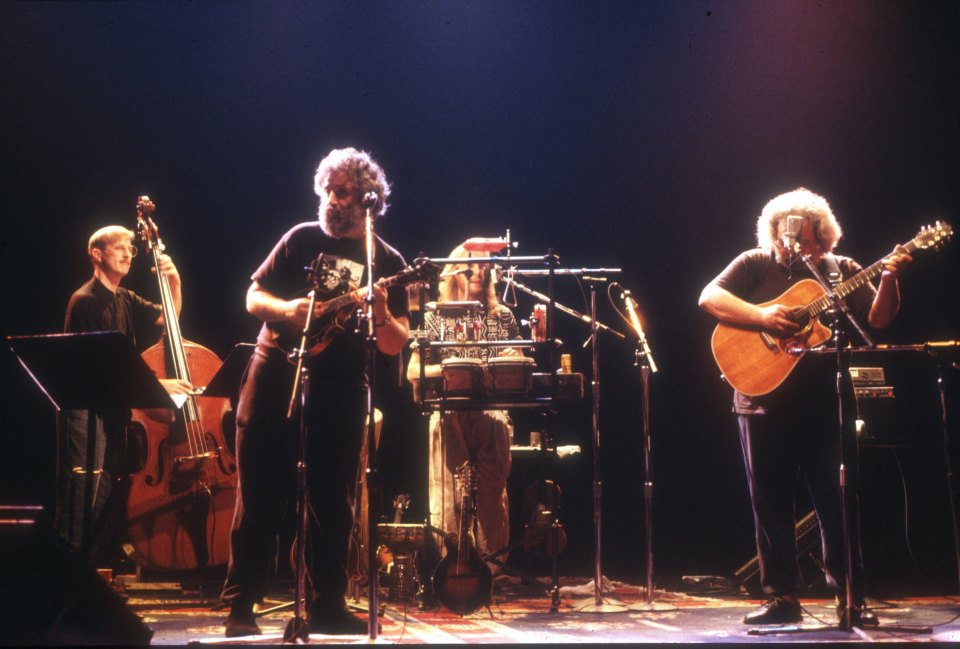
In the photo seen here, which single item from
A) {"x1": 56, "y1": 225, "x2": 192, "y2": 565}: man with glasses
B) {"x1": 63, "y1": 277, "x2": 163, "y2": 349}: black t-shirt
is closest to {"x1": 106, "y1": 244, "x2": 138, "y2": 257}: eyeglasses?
{"x1": 56, "y1": 225, "x2": 192, "y2": 565}: man with glasses

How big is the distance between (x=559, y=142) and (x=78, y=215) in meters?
3.66

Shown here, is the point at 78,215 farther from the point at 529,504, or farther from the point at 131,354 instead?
the point at 529,504

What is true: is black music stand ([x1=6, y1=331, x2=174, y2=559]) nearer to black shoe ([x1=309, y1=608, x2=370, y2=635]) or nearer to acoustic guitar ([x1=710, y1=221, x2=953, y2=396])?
black shoe ([x1=309, y1=608, x2=370, y2=635])

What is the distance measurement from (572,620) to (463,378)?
4.86 ft

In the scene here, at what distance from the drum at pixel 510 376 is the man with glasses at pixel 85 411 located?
1812 millimetres

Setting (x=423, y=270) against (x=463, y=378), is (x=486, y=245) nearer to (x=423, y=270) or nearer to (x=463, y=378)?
(x=463, y=378)

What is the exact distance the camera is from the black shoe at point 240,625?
4012mm

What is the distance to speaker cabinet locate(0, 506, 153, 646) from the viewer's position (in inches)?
130

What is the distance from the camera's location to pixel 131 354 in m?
3.74

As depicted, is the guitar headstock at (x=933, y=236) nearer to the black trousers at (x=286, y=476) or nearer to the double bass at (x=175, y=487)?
the black trousers at (x=286, y=476)

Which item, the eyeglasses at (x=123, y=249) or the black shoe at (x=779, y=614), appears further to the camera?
the eyeglasses at (x=123, y=249)

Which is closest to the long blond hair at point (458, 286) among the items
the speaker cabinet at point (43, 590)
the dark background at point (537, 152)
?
the dark background at point (537, 152)

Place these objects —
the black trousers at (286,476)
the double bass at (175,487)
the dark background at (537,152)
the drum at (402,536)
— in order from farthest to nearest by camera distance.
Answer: the dark background at (537,152)
the drum at (402,536)
the double bass at (175,487)
the black trousers at (286,476)

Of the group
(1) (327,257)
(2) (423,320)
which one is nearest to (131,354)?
(1) (327,257)
